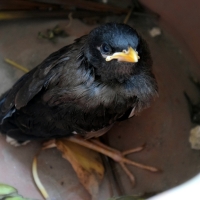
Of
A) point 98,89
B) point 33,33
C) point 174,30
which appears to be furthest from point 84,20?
point 98,89

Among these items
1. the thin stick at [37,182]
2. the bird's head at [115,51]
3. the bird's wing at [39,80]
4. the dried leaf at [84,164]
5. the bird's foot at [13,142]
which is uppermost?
the bird's head at [115,51]

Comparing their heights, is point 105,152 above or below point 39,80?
below

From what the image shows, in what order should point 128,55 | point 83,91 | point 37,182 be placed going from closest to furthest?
point 128,55, point 83,91, point 37,182

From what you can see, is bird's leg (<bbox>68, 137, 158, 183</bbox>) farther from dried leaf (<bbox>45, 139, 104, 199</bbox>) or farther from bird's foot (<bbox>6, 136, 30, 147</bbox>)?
bird's foot (<bbox>6, 136, 30, 147</bbox>)

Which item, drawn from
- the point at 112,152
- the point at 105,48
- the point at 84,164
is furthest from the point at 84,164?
the point at 105,48

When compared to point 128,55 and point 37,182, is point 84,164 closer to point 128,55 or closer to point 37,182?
point 37,182

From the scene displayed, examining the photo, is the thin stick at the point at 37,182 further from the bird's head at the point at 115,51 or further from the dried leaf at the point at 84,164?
the bird's head at the point at 115,51

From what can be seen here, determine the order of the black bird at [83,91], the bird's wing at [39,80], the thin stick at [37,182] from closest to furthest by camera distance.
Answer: the black bird at [83,91], the bird's wing at [39,80], the thin stick at [37,182]

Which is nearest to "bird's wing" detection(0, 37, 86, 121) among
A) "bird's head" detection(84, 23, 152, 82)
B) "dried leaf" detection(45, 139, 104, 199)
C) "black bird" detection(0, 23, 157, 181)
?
"black bird" detection(0, 23, 157, 181)

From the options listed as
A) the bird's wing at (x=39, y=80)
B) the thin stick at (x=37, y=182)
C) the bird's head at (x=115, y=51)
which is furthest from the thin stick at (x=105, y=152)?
the bird's head at (x=115, y=51)
